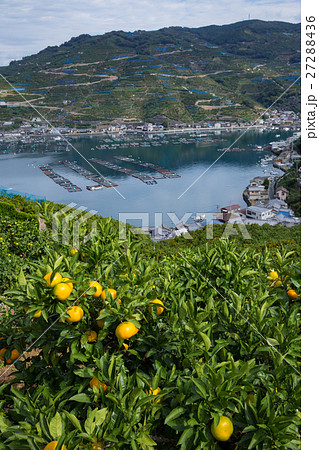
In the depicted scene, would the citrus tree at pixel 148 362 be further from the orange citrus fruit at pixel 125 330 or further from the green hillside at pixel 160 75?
the green hillside at pixel 160 75

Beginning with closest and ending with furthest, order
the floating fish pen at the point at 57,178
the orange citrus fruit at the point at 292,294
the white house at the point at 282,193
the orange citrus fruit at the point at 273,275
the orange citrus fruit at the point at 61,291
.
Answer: the orange citrus fruit at the point at 61,291
the orange citrus fruit at the point at 292,294
the orange citrus fruit at the point at 273,275
the floating fish pen at the point at 57,178
the white house at the point at 282,193

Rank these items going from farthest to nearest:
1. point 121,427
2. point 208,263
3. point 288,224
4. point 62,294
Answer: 1. point 288,224
2. point 208,263
3. point 62,294
4. point 121,427

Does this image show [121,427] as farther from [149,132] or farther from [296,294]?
[149,132]

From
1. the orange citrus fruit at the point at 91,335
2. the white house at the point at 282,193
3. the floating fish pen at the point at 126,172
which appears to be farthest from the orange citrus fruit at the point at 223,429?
the white house at the point at 282,193

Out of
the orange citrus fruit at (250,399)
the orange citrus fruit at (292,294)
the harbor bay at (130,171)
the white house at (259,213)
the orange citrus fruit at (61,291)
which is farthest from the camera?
the white house at (259,213)

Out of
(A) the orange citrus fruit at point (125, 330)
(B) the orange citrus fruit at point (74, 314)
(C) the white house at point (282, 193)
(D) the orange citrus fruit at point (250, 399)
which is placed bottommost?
(C) the white house at point (282, 193)

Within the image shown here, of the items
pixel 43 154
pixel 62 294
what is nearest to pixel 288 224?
pixel 43 154

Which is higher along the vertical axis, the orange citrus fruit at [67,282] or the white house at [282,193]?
the orange citrus fruit at [67,282]

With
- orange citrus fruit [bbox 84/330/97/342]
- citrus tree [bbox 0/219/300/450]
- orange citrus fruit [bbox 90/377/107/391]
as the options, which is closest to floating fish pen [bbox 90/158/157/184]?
citrus tree [bbox 0/219/300/450]
